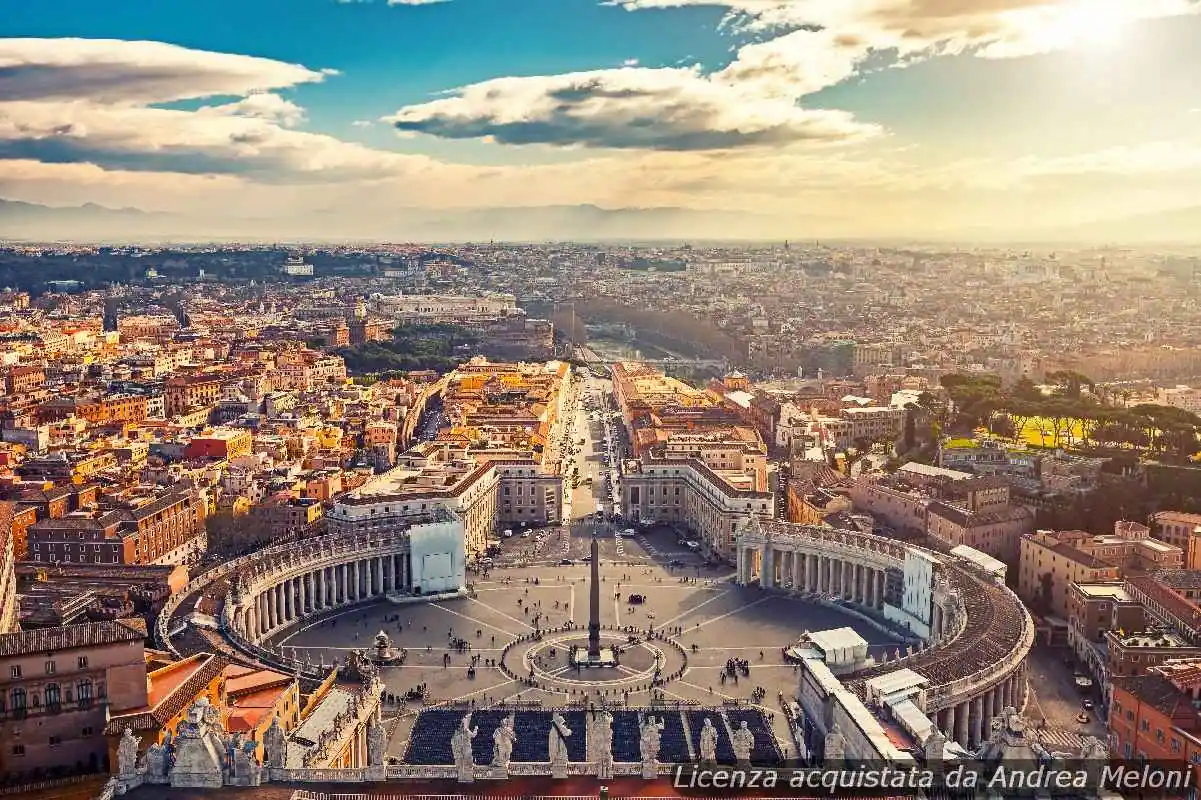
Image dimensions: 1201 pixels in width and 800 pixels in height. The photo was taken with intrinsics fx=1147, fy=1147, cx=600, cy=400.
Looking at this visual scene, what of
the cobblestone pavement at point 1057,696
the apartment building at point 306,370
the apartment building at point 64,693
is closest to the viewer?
the apartment building at point 64,693

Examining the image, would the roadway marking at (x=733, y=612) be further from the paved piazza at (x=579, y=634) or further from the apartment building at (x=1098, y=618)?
the apartment building at (x=1098, y=618)

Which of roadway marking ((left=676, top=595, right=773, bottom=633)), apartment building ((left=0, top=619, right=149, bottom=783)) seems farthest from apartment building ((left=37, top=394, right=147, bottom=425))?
apartment building ((left=0, top=619, right=149, bottom=783))

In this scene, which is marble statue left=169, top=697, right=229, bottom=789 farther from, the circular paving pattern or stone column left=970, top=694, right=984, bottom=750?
stone column left=970, top=694, right=984, bottom=750

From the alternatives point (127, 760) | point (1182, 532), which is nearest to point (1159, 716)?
point (1182, 532)

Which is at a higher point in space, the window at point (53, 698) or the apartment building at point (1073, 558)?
the window at point (53, 698)

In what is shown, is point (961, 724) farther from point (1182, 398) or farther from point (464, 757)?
point (1182, 398)

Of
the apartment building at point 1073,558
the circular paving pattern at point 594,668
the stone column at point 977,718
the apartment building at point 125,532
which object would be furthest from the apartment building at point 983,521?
the apartment building at point 125,532
